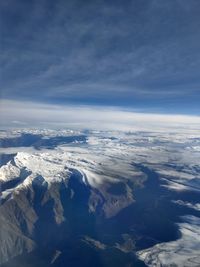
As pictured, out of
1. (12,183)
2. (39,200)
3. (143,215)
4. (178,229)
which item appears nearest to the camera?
(178,229)

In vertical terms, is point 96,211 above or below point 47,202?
below

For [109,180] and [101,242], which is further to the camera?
[109,180]

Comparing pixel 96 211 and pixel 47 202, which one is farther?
pixel 47 202

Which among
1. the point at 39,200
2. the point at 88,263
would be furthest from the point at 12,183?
the point at 88,263

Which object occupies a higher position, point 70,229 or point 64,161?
point 64,161

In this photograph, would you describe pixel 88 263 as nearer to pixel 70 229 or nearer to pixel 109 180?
pixel 70 229

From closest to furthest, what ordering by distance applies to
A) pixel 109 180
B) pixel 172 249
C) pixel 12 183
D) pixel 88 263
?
pixel 88 263
pixel 172 249
pixel 12 183
pixel 109 180

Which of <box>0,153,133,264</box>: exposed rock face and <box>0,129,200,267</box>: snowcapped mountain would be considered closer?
<box>0,129,200,267</box>: snowcapped mountain

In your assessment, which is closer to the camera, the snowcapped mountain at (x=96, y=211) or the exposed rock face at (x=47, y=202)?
the snowcapped mountain at (x=96, y=211)
